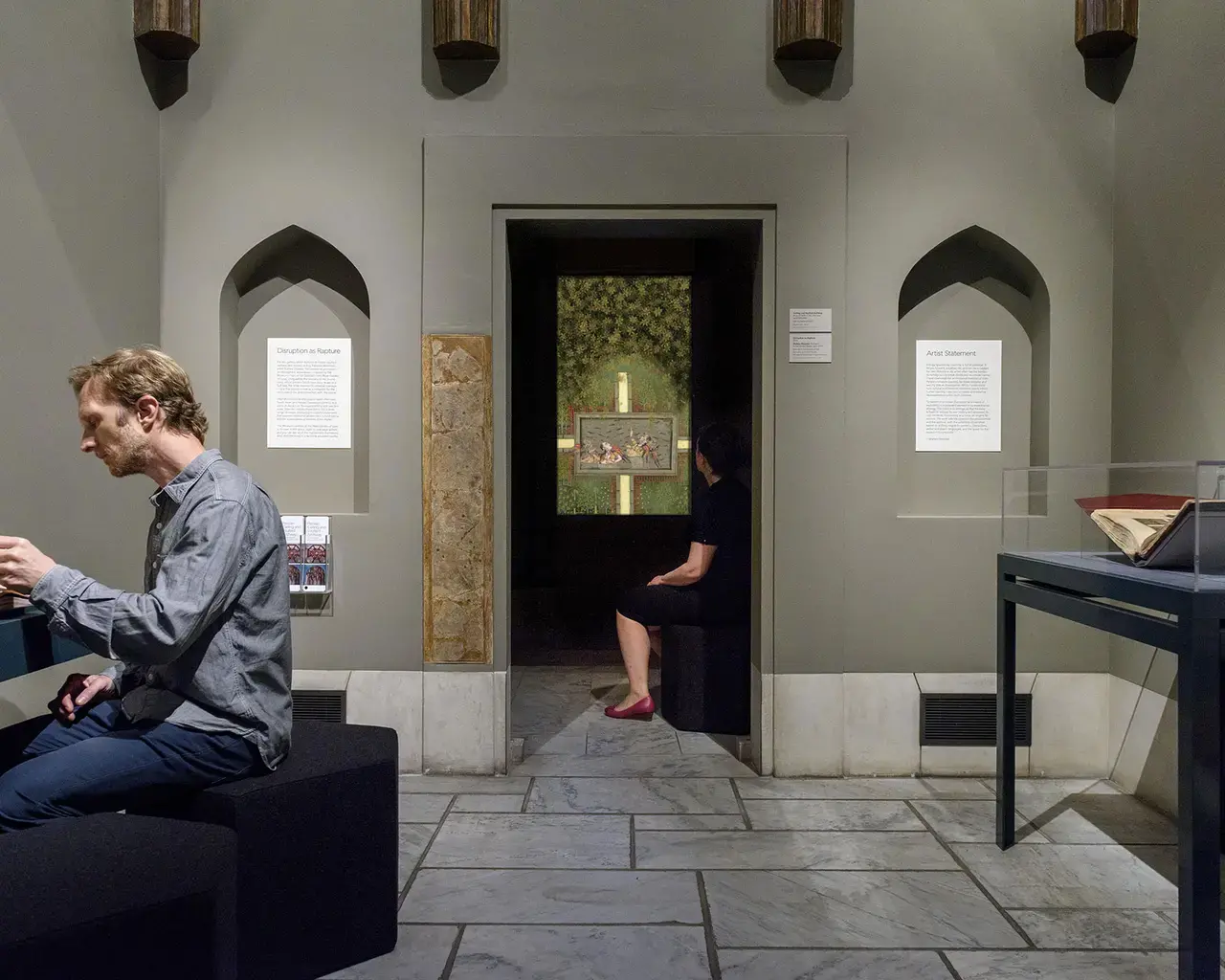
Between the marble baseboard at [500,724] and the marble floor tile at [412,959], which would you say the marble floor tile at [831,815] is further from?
the marble floor tile at [412,959]

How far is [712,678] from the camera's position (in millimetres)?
4844

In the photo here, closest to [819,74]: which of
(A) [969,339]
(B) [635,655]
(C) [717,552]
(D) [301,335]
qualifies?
(A) [969,339]

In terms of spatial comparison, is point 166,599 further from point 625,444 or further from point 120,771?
point 625,444

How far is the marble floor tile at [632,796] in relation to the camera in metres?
3.77

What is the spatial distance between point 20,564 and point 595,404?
5804 mm

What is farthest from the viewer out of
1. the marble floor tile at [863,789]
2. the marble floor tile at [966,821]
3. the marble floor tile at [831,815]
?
the marble floor tile at [863,789]

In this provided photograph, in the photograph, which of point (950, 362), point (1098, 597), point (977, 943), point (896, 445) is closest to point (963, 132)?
point (950, 362)

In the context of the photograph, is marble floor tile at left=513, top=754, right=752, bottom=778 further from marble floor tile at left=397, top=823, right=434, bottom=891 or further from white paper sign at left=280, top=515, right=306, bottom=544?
white paper sign at left=280, top=515, right=306, bottom=544

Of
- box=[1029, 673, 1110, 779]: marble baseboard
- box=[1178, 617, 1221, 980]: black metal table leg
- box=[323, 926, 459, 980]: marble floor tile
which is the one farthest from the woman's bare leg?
box=[1178, 617, 1221, 980]: black metal table leg

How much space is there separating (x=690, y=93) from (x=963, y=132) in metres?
1.35

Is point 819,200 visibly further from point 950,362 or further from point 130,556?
point 130,556

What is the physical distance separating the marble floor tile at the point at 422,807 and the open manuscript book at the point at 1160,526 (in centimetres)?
282

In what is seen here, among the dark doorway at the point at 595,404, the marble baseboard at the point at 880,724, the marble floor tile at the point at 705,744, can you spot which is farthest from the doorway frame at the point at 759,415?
the dark doorway at the point at 595,404

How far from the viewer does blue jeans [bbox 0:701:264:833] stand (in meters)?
1.99
